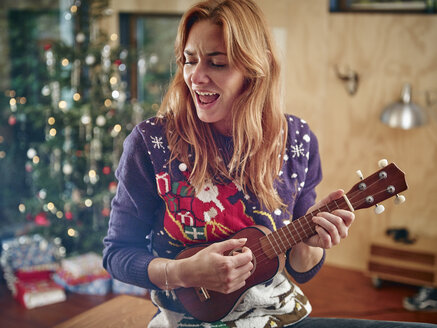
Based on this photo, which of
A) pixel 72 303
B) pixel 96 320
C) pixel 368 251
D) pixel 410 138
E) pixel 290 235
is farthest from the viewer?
pixel 368 251

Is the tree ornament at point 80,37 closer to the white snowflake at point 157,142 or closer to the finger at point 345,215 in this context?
the white snowflake at point 157,142

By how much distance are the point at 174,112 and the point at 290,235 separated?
0.44m

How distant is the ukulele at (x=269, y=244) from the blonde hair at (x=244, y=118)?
9cm

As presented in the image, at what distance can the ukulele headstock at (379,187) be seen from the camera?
1.19m

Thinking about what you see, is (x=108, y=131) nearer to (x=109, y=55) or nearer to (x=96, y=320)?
(x=109, y=55)

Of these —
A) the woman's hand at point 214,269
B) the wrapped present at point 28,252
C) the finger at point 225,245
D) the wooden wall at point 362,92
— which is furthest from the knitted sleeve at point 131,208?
the wooden wall at point 362,92

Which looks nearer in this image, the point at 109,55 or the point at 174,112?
the point at 174,112

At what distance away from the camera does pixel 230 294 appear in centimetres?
124

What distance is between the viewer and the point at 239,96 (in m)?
1.31

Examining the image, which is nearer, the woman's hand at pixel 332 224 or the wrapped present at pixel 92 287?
the woman's hand at pixel 332 224

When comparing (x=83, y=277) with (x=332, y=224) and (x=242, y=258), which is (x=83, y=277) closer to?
(x=242, y=258)

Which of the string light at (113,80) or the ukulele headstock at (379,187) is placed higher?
the string light at (113,80)

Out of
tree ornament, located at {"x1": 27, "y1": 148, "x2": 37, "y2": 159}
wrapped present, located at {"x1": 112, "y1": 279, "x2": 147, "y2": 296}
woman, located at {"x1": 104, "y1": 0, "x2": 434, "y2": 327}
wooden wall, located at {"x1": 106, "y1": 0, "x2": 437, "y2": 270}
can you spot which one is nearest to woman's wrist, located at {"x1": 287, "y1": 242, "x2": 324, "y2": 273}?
woman, located at {"x1": 104, "y1": 0, "x2": 434, "y2": 327}

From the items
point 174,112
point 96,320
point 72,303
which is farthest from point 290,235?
point 72,303
